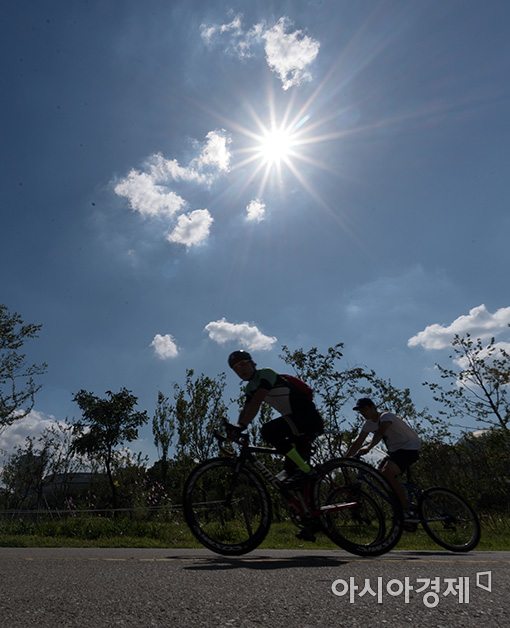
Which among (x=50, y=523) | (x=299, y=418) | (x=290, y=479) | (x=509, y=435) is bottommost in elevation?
(x=50, y=523)

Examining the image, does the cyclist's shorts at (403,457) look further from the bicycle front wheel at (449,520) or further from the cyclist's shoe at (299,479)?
the cyclist's shoe at (299,479)

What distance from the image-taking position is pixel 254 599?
238 centimetres

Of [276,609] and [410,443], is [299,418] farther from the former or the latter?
[410,443]

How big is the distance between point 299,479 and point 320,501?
1.05 feet

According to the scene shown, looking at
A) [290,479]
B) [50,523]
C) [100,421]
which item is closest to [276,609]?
[290,479]

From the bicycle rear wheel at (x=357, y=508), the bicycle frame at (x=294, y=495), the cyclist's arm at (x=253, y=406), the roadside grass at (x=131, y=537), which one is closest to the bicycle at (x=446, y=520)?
the roadside grass at (x=131, y=537)

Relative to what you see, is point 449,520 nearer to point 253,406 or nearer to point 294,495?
point 294,495

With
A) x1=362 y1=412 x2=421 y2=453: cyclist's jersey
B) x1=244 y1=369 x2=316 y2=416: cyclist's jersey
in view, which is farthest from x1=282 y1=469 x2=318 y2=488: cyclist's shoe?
x1=362 y1=412 x2=421 y2=453: cyclist's jersey

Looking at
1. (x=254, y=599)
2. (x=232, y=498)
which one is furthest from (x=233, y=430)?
(x=254, y=599)

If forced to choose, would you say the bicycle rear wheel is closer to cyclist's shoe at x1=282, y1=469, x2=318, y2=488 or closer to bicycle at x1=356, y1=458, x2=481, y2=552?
cyclist's shoe at x1=282, y1=469, x2=318, y2=488

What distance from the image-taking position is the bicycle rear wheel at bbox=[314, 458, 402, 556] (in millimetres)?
4590

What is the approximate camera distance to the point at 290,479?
15.3 ft

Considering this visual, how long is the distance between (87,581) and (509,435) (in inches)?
873

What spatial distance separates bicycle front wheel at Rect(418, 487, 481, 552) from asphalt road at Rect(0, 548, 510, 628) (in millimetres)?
4100
